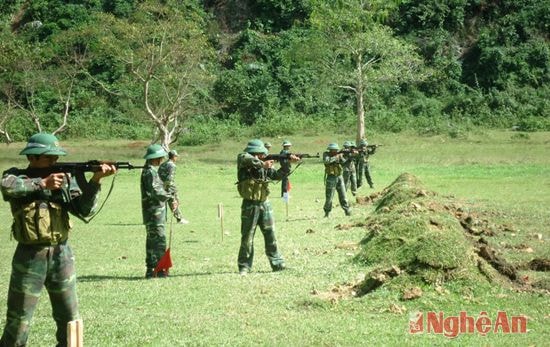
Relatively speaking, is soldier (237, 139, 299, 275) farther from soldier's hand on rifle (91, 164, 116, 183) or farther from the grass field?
soldier's hand on rifle (91, 164, 116, 183)

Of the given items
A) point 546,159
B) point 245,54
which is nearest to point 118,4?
point 245,54

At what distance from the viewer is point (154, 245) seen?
13.9m

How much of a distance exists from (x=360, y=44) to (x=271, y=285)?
30679 millimetres

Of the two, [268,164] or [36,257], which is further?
[268,164]

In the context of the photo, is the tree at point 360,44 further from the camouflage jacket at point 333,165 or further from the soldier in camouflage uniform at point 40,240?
the soldier in camouflage uniform at point 40,240

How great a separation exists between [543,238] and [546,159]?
21.8 meters

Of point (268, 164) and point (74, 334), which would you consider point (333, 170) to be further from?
point (74, 334)

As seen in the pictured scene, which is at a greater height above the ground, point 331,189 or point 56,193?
point 56,193

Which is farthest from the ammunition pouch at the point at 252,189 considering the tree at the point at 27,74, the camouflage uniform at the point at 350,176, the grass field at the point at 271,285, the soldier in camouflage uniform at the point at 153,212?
the tree at the point at 27,74

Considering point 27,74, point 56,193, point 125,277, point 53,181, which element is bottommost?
point 125,277

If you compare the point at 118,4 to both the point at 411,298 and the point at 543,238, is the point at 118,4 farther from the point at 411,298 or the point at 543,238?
the point at 411,298

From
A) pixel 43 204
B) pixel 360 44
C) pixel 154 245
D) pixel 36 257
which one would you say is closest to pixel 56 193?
pixel 43 204

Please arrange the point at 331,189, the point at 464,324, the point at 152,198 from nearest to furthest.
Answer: the point at 464,324
the point at 152,198
the point at 331,189

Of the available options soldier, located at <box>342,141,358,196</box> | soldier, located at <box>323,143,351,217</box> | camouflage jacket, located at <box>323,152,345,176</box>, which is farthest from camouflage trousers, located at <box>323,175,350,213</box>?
soldier, located at <box>342,141,358,196</box>
